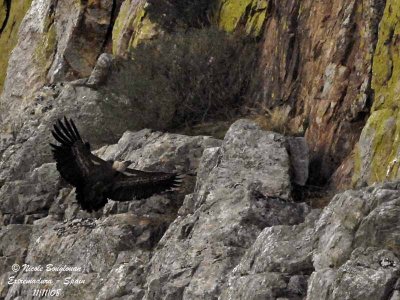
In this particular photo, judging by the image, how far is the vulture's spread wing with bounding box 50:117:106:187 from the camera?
567 inches

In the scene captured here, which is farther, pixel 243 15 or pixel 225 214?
pixel 243 15

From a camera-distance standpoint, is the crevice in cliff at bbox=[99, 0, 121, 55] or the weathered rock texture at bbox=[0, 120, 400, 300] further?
the crevice in cliff at bbox=[99, 0, 121, 55]

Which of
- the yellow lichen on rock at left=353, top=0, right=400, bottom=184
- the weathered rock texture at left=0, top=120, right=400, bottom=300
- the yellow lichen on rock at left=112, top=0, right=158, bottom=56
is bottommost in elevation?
the weathered rock texture at left=0, top=120, right=400, bottom=300

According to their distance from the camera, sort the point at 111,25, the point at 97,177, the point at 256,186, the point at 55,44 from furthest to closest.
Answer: the point at 55,44 < the point at 111,25 < the point at 97,177 < the point at 256,186

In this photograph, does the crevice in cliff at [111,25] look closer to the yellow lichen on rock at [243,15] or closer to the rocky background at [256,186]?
the rocky background at [256,186]

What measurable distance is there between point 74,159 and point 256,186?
10.4 feet

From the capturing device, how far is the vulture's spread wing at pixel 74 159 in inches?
567

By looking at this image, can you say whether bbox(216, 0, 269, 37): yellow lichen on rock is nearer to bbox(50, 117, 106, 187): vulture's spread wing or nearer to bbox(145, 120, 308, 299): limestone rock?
bbox(50, 117, 106, 187): vulture's spread wing

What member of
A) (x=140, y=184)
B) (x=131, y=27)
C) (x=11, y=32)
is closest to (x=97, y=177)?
(x=140, y=184)

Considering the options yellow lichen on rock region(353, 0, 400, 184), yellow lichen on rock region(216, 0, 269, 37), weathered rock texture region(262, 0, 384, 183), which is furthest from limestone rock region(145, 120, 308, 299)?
yellow lichen on rock region(216, 0, 269, 37)

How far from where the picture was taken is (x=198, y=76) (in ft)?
54.6

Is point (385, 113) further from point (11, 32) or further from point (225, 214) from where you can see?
point (11, 32)

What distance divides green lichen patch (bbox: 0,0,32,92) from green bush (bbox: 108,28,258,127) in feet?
36.7

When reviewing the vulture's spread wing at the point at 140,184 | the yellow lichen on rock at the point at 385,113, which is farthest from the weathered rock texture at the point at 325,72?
the vulture's spread wing at the point at 140,184
